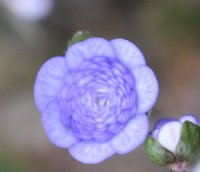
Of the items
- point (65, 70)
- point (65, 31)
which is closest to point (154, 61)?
point (65, 31)

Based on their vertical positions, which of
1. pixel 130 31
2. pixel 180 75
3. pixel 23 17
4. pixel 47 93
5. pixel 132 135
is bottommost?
pixel 132 135

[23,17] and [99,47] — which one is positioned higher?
[23,17]

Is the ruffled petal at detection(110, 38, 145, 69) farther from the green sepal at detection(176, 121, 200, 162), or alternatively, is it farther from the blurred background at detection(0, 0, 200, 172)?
the blurred background at detection(0, 0, 200, 172)

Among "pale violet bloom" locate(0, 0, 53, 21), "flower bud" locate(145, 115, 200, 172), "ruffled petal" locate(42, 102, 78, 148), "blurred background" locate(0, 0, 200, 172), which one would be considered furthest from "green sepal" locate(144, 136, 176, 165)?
"pale violet bloom" locate(0, 0, 53, 21)

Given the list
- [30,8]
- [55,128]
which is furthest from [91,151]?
[30,8]

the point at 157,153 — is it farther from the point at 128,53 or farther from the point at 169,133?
the point at 128,53

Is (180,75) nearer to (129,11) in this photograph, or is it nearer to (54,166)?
(129,11)

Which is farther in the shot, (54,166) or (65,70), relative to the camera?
(54,166)
